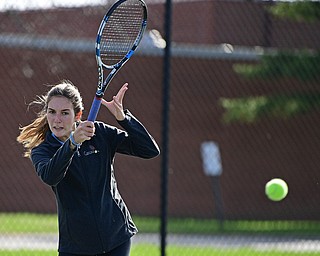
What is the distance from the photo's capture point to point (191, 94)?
14.4 m

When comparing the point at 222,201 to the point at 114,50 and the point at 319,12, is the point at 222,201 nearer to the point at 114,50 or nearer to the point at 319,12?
the point at 319,12

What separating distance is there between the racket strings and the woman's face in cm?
65

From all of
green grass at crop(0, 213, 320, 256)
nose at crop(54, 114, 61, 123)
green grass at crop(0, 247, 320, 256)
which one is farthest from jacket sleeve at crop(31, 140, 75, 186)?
green grass at crop(0, 247, 320, 256)

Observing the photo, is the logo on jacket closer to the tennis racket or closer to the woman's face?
the woman's face

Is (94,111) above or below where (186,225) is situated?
above

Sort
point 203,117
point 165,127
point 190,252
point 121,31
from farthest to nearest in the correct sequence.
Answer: point 203,117 < point 190,252 < point 165,127 < point 121,31

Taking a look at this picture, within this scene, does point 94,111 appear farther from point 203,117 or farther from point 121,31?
point 203,117

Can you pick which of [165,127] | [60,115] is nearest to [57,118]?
[60,115]

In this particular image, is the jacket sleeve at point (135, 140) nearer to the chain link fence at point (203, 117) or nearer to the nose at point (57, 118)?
the nose at point (57, 118)

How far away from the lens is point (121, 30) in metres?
5.76

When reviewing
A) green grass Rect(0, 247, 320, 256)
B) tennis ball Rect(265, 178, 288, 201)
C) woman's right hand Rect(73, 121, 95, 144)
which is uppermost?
woman's right hand Rect(73, 121, 95, 144)

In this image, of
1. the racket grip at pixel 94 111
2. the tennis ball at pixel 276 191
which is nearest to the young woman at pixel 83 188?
the racket grip at pixel 94 111

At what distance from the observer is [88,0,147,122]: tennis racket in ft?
17.6

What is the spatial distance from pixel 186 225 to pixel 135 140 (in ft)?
23.5
